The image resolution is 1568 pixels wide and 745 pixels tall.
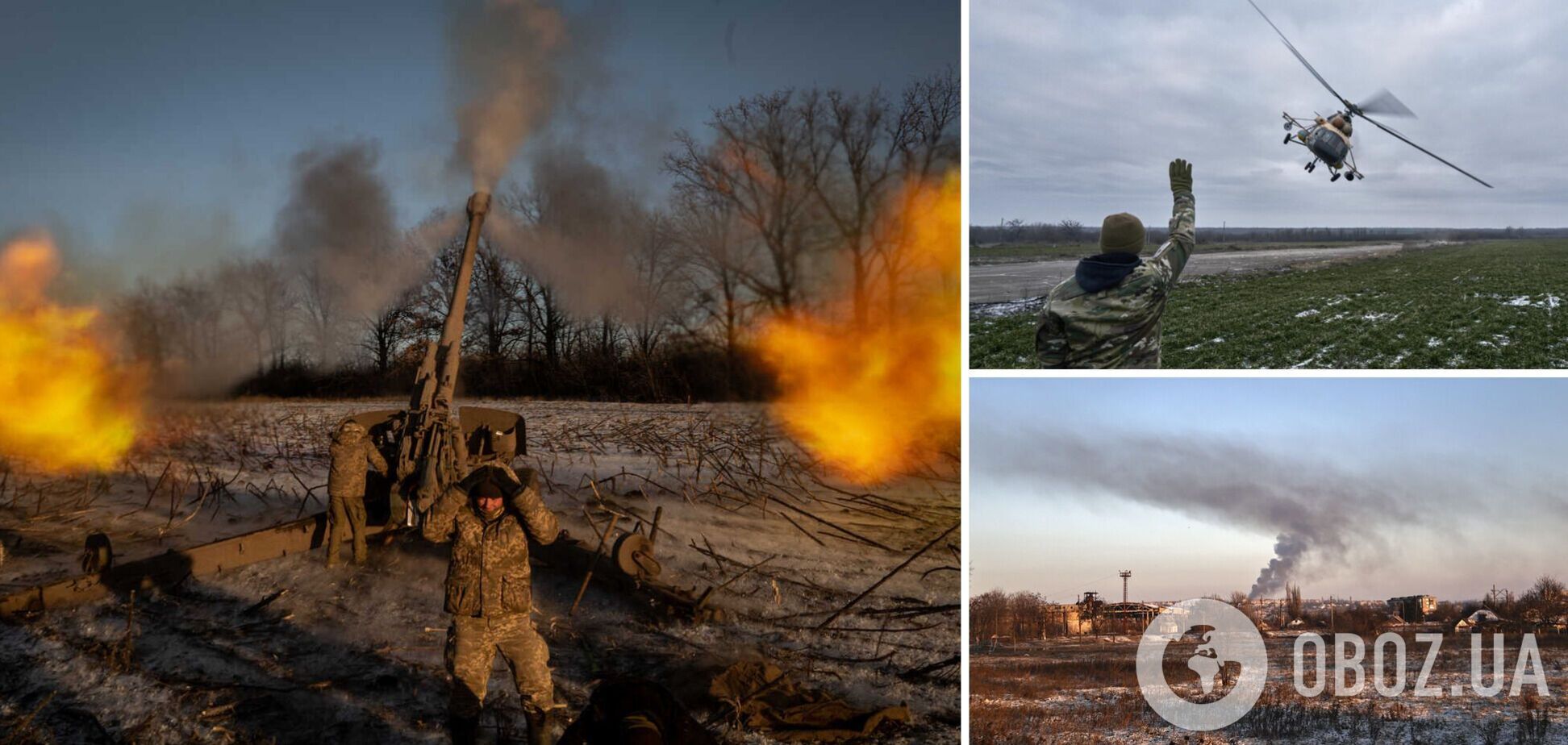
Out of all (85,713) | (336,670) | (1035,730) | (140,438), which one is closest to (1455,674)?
(1035,730)

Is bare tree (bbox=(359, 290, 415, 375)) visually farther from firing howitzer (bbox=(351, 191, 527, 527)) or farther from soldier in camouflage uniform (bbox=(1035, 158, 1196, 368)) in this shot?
soldier in camouflage uniform (bbox=(1035, 158, 1196, 368))

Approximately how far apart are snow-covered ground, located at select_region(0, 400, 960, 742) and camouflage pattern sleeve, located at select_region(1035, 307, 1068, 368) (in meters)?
1.99

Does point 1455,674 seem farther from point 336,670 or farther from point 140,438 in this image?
point 140,438

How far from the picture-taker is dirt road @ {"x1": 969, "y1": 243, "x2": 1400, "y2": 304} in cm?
1149

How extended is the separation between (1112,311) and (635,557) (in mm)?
3570

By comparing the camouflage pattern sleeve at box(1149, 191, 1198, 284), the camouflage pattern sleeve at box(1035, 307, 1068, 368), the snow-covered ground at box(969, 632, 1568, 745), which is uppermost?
the camouflage pattern sleeve at box(1149, 191, 1198, 284)

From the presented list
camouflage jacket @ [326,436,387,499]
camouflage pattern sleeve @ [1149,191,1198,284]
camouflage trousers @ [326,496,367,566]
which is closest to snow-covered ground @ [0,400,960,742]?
camouflage trousers @ [326,496,367,566]

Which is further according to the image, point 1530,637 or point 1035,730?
point 1035,730

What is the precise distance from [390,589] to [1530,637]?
7094 millimetres

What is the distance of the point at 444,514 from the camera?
15.5 ft

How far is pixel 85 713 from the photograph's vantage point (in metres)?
5.36

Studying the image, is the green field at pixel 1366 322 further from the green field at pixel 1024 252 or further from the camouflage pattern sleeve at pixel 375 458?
the camouflage pattern sleeve at pixel 375 458

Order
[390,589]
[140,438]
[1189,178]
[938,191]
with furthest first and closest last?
[140,438] < [938,191] < [390,589] < [1189,178]

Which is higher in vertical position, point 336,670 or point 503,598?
point 503,598
